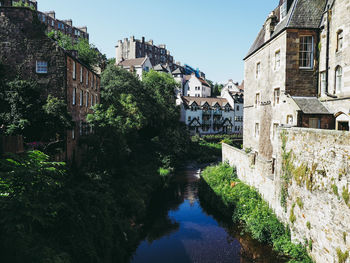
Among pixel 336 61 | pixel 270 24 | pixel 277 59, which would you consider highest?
pixel 270 24

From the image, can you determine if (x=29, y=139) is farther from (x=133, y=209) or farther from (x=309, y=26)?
(x=309, y=26)

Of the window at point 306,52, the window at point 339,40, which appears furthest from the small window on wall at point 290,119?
the window at point 339,40

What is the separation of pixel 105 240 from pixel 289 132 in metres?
10.3

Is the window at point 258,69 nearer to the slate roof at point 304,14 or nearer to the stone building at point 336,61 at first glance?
the slate roof at point 304,14

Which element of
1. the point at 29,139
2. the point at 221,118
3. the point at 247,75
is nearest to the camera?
the point at 29,139

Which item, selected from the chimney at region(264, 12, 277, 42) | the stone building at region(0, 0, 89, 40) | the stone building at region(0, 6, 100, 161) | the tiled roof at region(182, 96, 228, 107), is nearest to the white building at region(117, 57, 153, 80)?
the tiled roof at region(182, 96, 228, 107)

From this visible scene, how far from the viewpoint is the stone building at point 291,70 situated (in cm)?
1693

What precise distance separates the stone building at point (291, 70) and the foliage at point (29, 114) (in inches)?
569

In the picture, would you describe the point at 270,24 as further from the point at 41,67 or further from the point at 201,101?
the point at 201,101

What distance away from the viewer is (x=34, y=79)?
20.7 m

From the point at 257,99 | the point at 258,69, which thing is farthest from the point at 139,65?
the point at 257,99

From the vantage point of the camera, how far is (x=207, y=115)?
6338 centimetres

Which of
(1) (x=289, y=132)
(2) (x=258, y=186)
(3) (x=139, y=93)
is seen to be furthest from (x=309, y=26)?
(3) (x=139, y=93)

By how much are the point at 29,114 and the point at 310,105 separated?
694 inches
